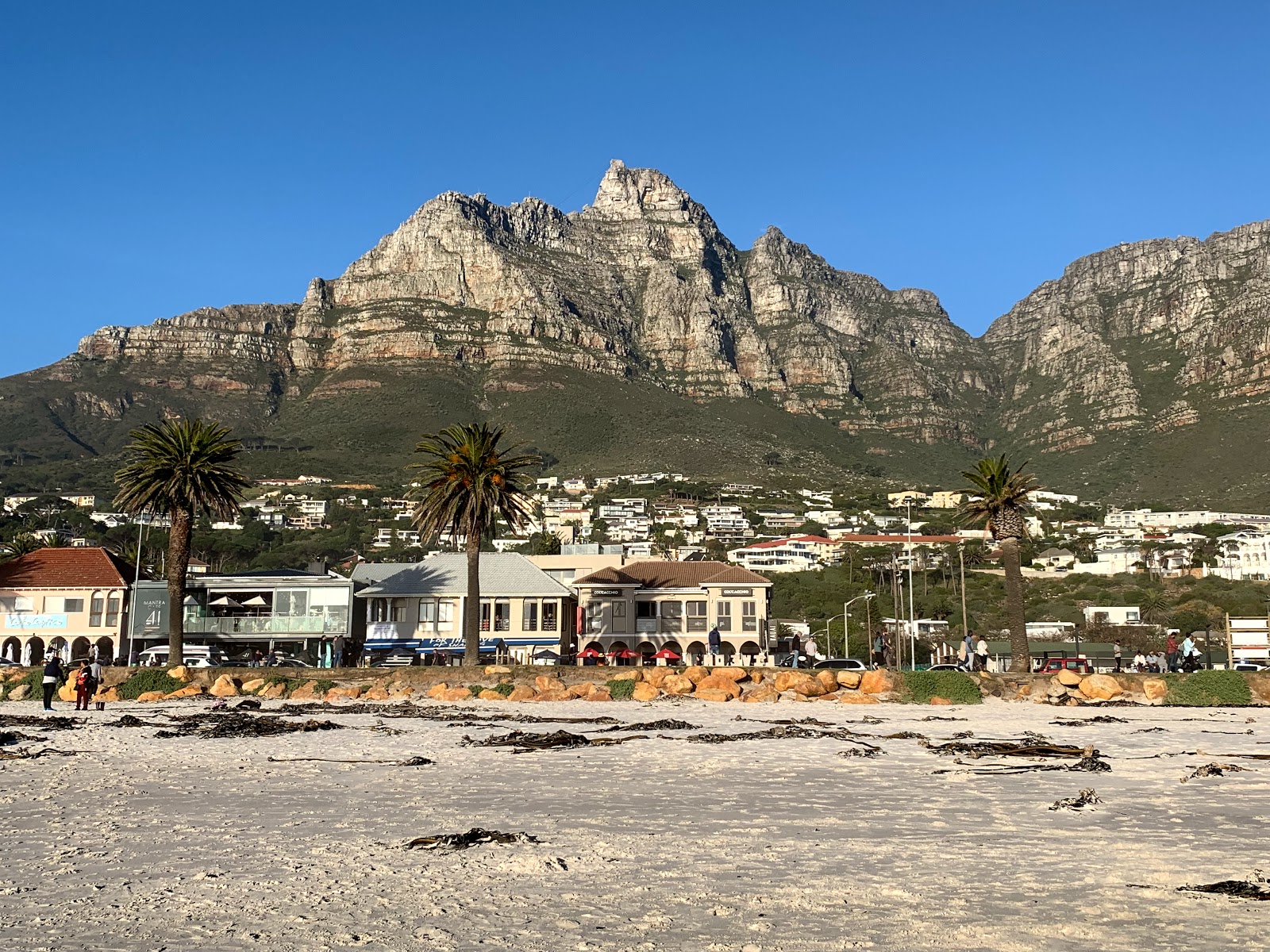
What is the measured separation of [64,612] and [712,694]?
47.6 meters

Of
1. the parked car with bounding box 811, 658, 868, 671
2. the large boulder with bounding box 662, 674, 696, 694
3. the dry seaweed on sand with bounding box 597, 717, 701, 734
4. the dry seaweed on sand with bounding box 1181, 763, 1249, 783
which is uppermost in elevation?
the parked car with bounding box 811, 658, 868, 671

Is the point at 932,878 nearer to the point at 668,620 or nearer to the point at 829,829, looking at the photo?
the point at 829,829

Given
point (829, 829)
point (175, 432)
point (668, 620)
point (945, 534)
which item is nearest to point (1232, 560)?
point (945, 534)

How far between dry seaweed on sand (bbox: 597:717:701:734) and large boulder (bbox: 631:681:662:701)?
948 centimetres

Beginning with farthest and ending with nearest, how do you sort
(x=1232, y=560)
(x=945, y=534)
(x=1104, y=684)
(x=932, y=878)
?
(x=945, y=534), (x=1232, y=560), (x=1104, y=684), (x=932, y=878)

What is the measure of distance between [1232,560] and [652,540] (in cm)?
8195

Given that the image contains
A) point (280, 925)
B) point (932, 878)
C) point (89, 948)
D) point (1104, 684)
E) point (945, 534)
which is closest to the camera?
point (89, 948)

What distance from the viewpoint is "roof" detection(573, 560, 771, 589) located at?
234ft

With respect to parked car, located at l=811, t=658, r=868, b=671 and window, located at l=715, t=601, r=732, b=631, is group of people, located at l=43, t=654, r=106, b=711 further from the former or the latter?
window, located at l=715, t=601, r=732, b=631

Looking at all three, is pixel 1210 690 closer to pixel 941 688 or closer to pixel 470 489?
pixel 941 688

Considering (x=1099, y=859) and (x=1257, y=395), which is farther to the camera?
(x=1257, y=395)

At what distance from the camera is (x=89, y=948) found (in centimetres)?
783

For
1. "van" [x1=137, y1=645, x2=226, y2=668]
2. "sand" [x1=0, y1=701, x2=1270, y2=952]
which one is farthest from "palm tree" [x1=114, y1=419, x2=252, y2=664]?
"sand" [x1=0, y1=701, x2=1270, y2=952]

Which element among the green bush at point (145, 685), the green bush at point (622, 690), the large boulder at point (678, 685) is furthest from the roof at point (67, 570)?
the large boulder at point (678, 685)
